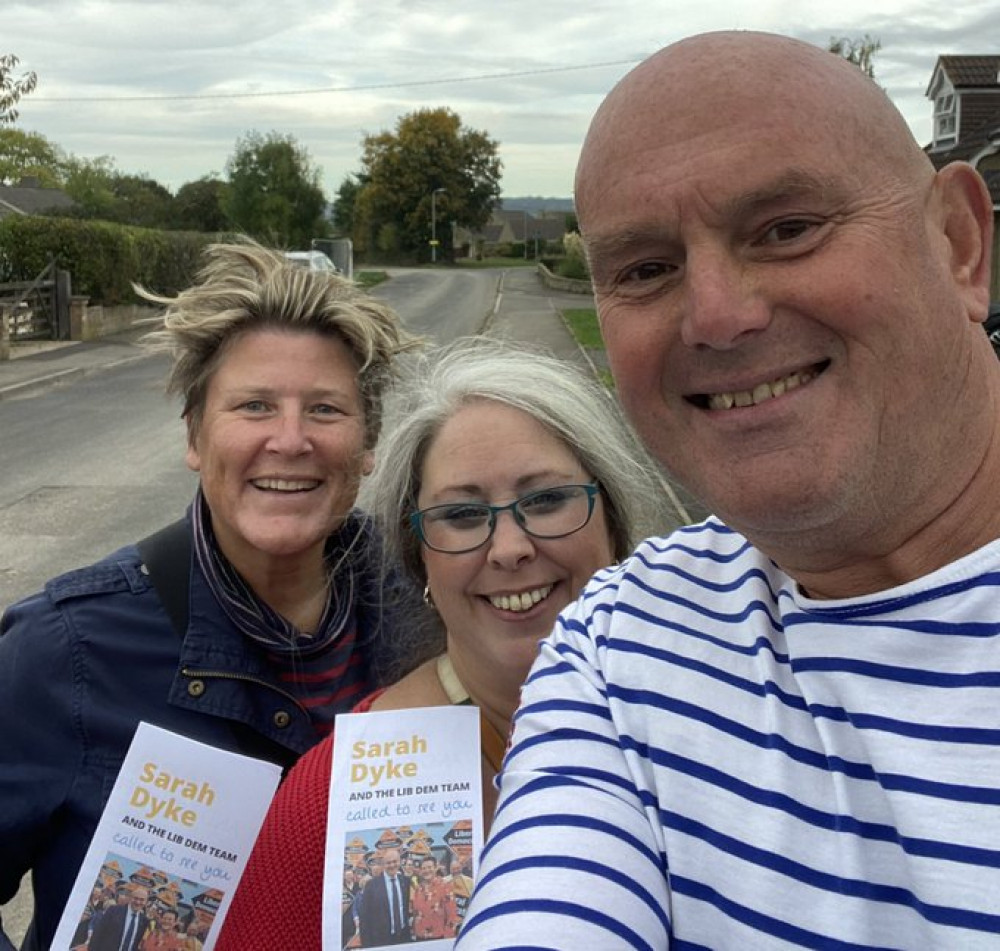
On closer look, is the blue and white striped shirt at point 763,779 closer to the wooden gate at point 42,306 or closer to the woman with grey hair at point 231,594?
the woman with grey hair at point 231,594

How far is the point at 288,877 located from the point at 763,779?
109cm

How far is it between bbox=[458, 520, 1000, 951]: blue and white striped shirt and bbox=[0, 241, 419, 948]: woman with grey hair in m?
1.16

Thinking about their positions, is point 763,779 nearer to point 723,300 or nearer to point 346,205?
point 723,300

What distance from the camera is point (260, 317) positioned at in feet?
9.31

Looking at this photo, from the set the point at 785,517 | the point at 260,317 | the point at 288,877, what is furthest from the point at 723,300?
the point at 260,317

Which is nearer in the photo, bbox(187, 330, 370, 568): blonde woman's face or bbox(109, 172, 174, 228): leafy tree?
bbox(187, 330, 370, 568): blonde woman's face

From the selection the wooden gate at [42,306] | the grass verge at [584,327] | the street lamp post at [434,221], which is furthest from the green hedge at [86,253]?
the street lamp post at [434,221]

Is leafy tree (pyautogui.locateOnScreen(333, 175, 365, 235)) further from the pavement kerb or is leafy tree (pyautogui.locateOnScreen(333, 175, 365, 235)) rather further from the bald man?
the bald man

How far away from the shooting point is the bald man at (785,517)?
1206 mm

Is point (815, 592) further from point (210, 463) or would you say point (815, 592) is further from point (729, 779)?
point (210, 463)

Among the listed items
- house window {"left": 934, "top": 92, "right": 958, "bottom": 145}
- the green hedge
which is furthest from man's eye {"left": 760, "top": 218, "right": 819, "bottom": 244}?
house window {"left": 934, "top": 92, "right": 958, "bottom": 145}

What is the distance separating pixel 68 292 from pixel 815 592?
25571 mm

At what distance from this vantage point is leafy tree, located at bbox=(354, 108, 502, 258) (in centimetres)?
8719

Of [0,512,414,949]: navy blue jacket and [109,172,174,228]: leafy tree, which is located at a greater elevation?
[109,172,174,228]: leafy tree
